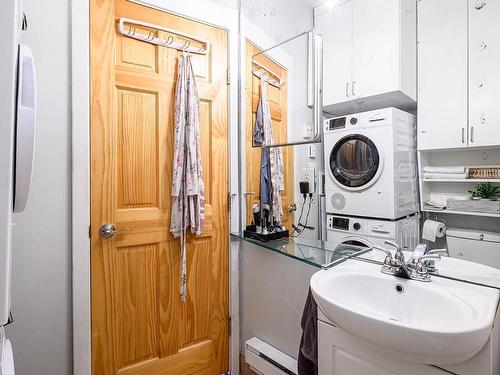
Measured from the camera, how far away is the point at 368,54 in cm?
130

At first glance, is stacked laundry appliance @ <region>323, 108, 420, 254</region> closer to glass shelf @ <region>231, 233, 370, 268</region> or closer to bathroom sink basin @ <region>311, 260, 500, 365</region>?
glass shelf @ <region>231, 233, 370, 268</region>

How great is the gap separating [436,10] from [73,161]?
168 cm

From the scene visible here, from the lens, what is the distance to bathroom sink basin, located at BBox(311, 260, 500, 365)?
70 centimetres

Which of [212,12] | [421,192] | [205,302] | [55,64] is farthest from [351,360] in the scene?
[212,12]

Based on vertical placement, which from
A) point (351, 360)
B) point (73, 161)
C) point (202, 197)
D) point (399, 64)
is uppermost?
point (399, 64)

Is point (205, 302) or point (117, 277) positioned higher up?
point (117, 277)

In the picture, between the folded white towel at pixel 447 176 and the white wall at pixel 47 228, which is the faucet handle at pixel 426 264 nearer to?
the folded white towel at pixel 447 176

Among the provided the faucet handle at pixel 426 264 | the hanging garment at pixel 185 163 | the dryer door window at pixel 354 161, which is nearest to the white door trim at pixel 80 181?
the hanging garment at pixel 185 163

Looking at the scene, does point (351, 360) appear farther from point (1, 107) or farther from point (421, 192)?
point (1, 107)

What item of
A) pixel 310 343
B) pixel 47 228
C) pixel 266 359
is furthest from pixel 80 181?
pixel 266 359

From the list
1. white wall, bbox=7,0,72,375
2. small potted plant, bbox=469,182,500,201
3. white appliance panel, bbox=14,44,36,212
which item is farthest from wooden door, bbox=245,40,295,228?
white appliance panel, bbox=14,44,36,212

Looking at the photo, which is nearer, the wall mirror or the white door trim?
the white door trim

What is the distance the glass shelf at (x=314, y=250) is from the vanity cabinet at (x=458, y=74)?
0.57 m

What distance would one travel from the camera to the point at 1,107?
0.56 m
